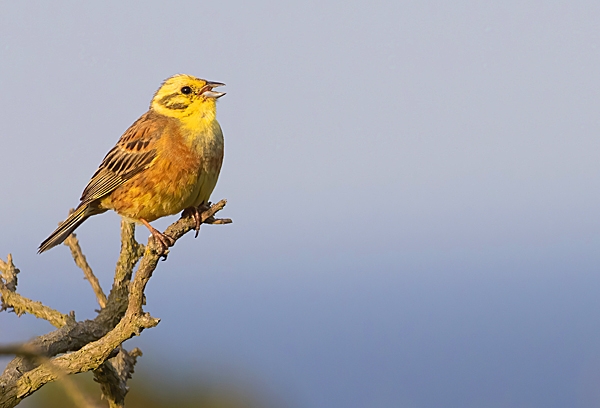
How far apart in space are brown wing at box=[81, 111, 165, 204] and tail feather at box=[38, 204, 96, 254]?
0.29 ft

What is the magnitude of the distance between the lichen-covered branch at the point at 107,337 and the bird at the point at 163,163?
28 cm

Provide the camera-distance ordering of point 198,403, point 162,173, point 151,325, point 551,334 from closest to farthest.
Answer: point 151,325 < point 162,173 < point 198,403 < point 551,334

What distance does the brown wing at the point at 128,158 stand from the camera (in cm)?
654

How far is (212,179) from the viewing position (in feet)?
20.7

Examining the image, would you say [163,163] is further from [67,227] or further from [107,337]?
[107,337]

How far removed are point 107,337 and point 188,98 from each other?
271cm

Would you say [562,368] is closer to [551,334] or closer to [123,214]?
[551,334]

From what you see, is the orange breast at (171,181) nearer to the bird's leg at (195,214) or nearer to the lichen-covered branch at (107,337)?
the bird's leg at (195,214)

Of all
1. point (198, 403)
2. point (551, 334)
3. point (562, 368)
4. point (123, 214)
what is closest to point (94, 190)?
point (123, 214)

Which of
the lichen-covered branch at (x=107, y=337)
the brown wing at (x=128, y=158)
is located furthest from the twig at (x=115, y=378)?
the brown wing at (x=128, y=158)

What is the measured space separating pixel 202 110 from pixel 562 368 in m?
159

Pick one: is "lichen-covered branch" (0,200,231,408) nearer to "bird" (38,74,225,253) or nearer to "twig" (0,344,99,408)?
"bird" (38,74,225,253)

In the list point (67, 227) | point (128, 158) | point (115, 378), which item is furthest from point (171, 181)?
point (115, 378)

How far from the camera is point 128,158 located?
668cm
